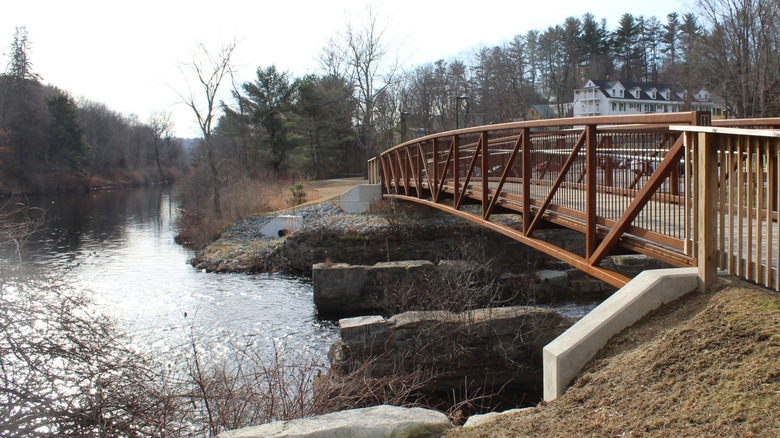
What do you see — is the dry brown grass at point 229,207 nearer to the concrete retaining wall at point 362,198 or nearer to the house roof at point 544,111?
the concrete retaining wall at point 362,198

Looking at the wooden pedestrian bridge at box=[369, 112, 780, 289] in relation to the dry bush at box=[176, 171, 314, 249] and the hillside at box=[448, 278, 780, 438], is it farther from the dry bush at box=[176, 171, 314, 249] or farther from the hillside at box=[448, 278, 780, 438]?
the dry bush at box=[176, 171, 314, 249]

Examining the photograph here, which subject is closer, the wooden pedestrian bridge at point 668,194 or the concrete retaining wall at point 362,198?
the wooden pedestrian bridge at point 668,194

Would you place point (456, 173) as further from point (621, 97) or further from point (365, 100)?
point (621, 97)

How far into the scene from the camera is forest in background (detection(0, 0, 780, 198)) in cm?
2983

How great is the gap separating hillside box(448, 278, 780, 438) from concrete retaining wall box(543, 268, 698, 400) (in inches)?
3.2

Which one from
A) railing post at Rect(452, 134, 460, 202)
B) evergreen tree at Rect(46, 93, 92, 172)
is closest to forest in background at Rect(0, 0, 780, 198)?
evergreen tree at Rect(46, 93, 92, 172)

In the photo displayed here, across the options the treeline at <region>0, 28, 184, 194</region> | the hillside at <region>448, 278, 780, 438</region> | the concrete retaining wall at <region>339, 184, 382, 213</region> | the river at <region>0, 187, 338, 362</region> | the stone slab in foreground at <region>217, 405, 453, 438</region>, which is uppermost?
the treeline at <region>0, 28, 184, 194</region>

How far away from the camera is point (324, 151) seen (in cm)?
4953

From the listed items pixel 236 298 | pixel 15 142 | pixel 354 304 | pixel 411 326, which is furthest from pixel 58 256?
pixel 15 142

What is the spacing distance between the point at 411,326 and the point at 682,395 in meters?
7.91

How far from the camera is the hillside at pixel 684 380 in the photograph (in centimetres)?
347

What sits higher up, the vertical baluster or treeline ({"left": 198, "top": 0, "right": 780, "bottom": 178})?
treeline ({"left": 198, "top": 0, "right": 780, "bottom": 178})

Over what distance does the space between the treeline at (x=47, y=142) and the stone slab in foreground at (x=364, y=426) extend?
55.8 metres

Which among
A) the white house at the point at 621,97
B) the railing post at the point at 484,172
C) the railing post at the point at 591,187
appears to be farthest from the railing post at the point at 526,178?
the white house at the point at 621,97
